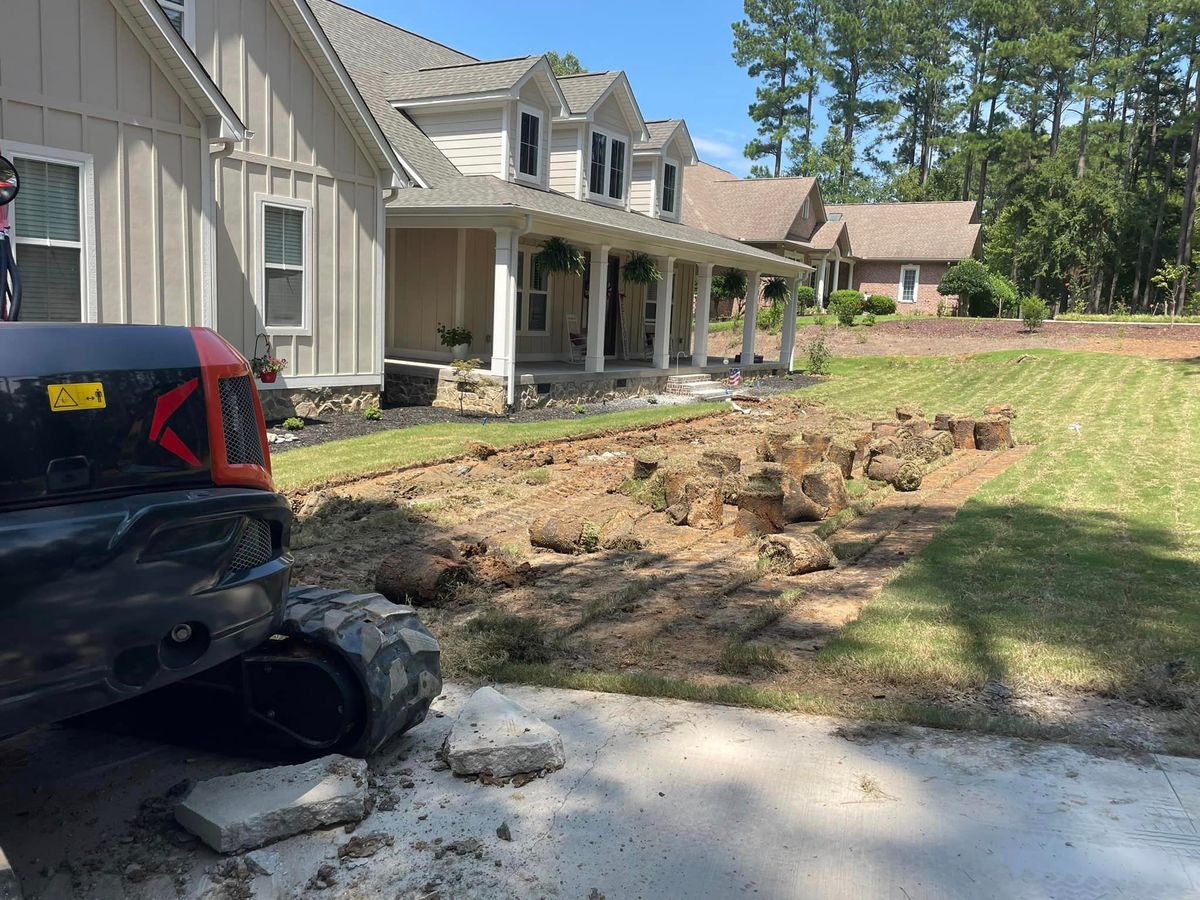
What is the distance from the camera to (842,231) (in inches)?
1754

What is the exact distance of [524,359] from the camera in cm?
2033

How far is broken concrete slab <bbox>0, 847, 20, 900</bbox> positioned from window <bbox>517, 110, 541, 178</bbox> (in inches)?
716

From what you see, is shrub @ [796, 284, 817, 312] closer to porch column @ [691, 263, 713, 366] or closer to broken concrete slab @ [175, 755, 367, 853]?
porch column @ [691, 263, 713, 366]

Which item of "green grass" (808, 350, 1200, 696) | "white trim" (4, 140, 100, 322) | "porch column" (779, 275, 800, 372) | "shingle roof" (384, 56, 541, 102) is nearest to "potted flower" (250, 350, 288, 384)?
"white trim" (4, 140, 100, 322)

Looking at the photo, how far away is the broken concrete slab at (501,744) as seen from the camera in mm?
3596

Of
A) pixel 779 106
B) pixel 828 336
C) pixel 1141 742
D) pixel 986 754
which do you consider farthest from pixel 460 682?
pixel 779 106

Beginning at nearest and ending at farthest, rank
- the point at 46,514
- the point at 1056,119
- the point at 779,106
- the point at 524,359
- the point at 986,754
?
1. the point at 46,514
2. the point at 986,754
3. the point at 524,359
4. the point at 1056,119
5. the point at 779,106

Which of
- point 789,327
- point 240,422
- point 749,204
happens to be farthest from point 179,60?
point 749,204

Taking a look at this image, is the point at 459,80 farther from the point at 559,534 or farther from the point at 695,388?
the point at 559,534

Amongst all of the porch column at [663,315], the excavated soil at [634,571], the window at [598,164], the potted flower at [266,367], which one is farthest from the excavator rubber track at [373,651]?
the window at [598,164]

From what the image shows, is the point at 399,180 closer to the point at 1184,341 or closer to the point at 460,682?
the point at 460,682

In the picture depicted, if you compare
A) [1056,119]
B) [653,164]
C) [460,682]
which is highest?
[1056,119]

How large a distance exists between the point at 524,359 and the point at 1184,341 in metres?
21.5

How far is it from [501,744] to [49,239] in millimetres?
9452
